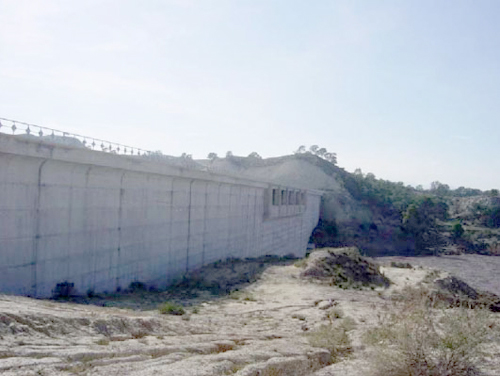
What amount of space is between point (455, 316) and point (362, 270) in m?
17.3

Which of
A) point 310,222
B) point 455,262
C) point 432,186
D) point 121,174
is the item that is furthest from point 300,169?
point 432,186

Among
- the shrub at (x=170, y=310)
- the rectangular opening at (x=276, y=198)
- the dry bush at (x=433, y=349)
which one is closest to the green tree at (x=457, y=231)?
the rectangular opening at (x=276, y=198)

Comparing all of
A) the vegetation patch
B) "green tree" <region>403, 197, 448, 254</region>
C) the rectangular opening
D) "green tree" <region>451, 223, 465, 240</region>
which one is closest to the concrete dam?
the vegetation patch

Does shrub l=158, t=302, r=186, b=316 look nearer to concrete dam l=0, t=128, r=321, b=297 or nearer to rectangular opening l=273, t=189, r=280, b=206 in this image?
concrete dam l=0, t=128, r=321, b=297

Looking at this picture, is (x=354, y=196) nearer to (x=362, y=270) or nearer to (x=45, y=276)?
(x=362, y=270)

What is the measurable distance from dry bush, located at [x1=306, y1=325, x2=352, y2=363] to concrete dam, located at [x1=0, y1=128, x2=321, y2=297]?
7.61 m

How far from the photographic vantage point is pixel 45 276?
13953mm

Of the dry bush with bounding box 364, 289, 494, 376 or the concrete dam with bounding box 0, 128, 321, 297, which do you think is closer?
the dry bush with bounding box 364, 289, 494, 376

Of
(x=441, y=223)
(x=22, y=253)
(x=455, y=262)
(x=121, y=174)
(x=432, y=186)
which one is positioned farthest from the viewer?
(x=432, y=186)

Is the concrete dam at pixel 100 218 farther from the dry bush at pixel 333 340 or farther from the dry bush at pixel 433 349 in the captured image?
the dry bush at pixel 433 349

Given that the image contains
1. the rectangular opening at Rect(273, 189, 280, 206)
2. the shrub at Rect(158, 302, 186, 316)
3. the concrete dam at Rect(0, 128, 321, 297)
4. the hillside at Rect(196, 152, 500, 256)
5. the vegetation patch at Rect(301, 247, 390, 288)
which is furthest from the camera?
the hillside at Rect(196, 152, 500, 256)

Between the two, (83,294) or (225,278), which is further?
(225,278)

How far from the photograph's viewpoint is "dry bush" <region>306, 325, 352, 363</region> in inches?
353

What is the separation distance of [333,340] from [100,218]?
31.8 ft
